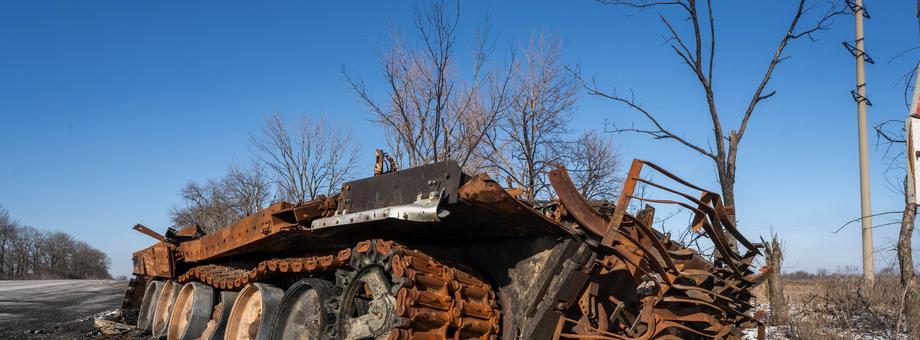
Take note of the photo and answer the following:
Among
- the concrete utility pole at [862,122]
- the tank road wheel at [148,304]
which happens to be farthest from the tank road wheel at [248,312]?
the concrete utility pole at [862,122]

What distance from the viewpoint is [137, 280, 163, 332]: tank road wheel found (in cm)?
1093

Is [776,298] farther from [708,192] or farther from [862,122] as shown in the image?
[708,192]

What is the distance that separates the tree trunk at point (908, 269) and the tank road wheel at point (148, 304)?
10.2 metres

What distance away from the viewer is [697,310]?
18.6 ft

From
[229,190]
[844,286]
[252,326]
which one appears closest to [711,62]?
[844,286]

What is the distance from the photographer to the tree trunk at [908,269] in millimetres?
7250

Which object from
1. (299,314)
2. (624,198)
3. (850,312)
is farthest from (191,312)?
(850,312)

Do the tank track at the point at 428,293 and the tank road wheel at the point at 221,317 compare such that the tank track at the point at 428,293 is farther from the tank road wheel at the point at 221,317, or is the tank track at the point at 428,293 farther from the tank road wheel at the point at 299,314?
the tank road wheel at the point at 221,317

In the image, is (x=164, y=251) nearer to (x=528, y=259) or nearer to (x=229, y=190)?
(x=528, y=259)

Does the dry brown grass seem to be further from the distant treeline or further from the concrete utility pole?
the distant treeline

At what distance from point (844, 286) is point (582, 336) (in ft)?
20.9

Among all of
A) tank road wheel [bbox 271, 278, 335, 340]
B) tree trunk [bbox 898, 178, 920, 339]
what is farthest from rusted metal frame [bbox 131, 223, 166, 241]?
tree trunk [bbox 898, 178, 920, 339]

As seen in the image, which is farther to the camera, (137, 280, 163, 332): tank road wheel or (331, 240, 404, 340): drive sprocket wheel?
(137, 280, 163, 332): tank road wheel

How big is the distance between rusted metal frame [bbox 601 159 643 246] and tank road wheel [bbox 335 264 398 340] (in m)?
1.54
